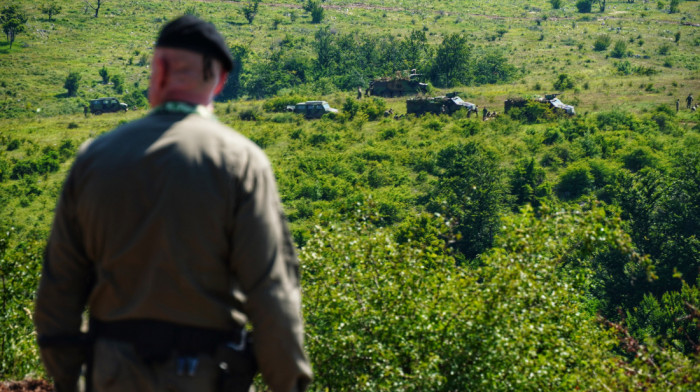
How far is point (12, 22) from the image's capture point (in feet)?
247

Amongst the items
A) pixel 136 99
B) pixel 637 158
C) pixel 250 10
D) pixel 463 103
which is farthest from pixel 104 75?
pixel 637 158

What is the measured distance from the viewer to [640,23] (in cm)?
8650

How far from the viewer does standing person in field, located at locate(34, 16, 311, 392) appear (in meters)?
2.52

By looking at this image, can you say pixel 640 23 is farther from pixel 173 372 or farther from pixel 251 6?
pixel 173 372

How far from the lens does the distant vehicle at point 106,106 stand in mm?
57188

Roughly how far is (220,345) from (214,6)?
9287 centimetres

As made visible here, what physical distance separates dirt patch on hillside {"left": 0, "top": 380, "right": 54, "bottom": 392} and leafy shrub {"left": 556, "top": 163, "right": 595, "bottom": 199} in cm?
3756

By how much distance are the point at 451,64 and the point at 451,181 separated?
1000 inches

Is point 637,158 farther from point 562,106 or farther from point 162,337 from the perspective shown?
point 162,337

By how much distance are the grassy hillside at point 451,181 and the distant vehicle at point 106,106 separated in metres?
1.69

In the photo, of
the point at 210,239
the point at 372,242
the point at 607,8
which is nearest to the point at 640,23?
the point at 607,8

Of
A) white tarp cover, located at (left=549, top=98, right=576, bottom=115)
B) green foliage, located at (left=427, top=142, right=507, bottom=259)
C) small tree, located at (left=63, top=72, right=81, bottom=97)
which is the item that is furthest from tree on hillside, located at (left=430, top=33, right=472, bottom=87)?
small tree, located at (left=63, top=72, right=81, bottom=97)

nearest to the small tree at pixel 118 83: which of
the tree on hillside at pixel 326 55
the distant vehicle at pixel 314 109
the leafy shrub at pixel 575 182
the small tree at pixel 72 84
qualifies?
the small tree at pixel 72 84

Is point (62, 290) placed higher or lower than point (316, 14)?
higher
